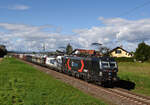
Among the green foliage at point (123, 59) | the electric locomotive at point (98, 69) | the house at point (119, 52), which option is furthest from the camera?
the house at point (119, 52)

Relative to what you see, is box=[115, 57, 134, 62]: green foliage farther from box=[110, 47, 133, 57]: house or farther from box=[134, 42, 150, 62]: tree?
box=[110, 47, 133, 57]: house

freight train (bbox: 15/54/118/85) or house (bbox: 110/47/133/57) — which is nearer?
freight train (bbox: 15/54/118/85)

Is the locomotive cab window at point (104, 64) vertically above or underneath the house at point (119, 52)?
underneath

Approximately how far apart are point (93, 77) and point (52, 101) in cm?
1070

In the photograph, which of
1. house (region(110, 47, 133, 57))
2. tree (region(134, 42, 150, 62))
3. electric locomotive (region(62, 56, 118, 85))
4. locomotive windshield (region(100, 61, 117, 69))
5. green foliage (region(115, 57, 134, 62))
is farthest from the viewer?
house (region(110, 47, 133, 57))

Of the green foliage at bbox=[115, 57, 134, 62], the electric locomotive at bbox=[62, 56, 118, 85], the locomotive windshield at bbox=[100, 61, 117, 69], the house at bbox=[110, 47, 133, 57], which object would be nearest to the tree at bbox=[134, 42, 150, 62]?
the green foliage at bbox=[115, 57, 134, 62]

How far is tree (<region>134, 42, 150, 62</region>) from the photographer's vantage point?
75.5 m

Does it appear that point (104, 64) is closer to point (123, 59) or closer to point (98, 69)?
point (98, 69)

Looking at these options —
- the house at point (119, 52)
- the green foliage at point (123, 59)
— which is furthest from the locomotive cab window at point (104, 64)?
the house at point (119, 52)

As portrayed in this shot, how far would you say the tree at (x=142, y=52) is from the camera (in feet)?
248

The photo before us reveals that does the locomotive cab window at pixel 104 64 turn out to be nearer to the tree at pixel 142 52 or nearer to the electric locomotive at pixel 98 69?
the electric locomotive at pixel 98 69

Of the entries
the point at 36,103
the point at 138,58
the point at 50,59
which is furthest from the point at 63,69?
the point at 138,58

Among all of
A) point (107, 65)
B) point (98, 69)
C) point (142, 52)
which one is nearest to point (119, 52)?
point (142, 52)

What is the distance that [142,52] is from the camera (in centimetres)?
7575
